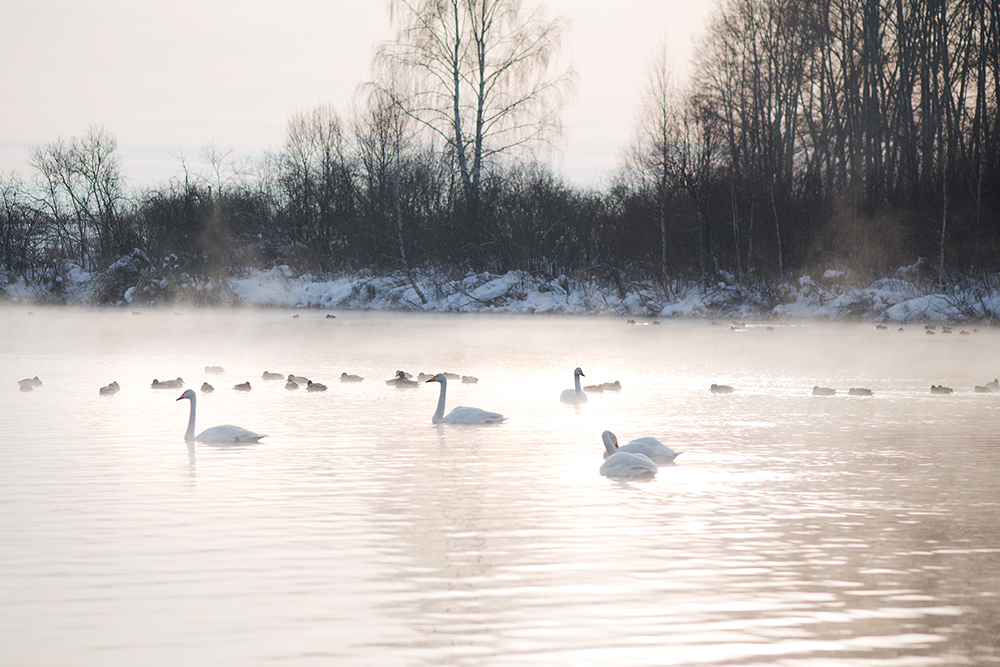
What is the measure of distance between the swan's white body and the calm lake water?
0.14 meters

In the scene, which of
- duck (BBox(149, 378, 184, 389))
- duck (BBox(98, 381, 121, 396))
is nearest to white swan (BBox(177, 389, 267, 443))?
duck (BBox(98, 381, 121, 396))

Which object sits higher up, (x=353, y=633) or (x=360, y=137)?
(x=360, y=137)

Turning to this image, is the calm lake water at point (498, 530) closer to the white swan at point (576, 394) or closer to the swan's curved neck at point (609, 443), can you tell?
the swan's curved neck at point (609, 443)

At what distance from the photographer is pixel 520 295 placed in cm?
3981

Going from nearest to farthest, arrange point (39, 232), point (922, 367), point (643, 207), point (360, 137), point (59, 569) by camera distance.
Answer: point (59, 569)
point (922, 367)
point (643, 207)
point (360, 137)
point (39, 232)

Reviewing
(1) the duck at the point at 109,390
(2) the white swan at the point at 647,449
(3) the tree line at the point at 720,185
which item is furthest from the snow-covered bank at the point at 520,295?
(1) the duck at the point at 109,390

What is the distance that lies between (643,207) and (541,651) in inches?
1361

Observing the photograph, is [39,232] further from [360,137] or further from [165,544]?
[165,544]

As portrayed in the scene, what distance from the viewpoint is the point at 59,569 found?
5.80 metres

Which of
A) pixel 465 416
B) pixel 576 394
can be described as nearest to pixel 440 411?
pixel 465 416

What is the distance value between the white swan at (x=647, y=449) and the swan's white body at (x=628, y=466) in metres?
0.50

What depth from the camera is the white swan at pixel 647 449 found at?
30.6ft

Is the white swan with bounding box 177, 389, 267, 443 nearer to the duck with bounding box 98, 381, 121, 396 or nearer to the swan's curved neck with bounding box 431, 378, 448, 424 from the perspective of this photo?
the swan's curved neck with bounding box 431, 378, 448, 424

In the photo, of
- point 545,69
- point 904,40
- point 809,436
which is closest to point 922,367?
point 809,436
